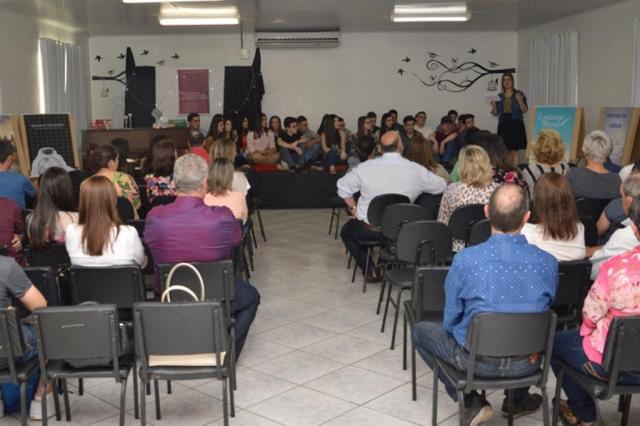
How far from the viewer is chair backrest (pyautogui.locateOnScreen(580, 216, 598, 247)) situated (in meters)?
4.80

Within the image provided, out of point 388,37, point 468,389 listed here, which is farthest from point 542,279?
point 388,37

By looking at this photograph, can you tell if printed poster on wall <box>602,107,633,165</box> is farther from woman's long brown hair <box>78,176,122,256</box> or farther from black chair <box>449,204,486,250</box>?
woman's long brown hair <box>78,176,122,256</box>

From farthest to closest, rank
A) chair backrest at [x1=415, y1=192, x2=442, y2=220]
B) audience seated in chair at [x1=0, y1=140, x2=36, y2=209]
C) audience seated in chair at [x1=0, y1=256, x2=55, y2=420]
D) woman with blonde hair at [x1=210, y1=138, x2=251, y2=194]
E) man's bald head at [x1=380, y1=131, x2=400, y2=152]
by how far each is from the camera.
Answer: woman with blonde hair at [x1=210, y1=138, x2=251, y2=194] → chair backrest at [x1=415, y1=192, x2=442, y2=220] → man's bald head at [x1=380, y1=131, x2=400, y2=152] → audience seated in chair at [x1=0, y1=140, x2=36, y2=209] → audience seated in chair at [x1=0, y1=256, x2=55, y2=420]

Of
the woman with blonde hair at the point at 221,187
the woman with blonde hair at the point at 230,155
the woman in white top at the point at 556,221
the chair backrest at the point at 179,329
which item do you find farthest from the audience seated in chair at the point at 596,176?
the chair backrest at the point at 179,329

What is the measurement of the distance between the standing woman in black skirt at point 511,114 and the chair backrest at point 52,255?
8.14m

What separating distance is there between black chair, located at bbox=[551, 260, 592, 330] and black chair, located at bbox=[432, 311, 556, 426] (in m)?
0.84

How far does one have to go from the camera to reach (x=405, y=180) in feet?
20.7

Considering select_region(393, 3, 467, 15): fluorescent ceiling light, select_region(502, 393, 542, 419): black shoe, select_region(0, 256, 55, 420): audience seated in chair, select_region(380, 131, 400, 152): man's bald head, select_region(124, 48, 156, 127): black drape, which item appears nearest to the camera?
select_region(0, 256, 55, 420): audience seated in chair

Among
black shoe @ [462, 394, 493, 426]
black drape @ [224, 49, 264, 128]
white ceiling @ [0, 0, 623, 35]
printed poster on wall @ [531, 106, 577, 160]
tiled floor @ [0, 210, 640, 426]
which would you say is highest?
white ceiling @ [0, 0, 623, 35]

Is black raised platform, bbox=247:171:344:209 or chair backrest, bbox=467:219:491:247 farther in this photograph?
black raised platform, bbox=247:171:344:209

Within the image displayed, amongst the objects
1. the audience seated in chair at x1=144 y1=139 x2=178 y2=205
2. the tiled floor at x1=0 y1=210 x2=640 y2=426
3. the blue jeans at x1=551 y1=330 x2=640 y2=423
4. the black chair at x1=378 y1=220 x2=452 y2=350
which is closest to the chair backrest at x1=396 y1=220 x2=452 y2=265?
the black chair at x1=378 y1=220 x2=452 y2=350

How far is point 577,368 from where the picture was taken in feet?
10.8

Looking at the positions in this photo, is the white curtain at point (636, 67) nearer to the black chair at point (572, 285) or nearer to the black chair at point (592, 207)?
the black chair at point (592, 207)

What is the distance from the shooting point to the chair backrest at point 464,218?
5.45 meters
